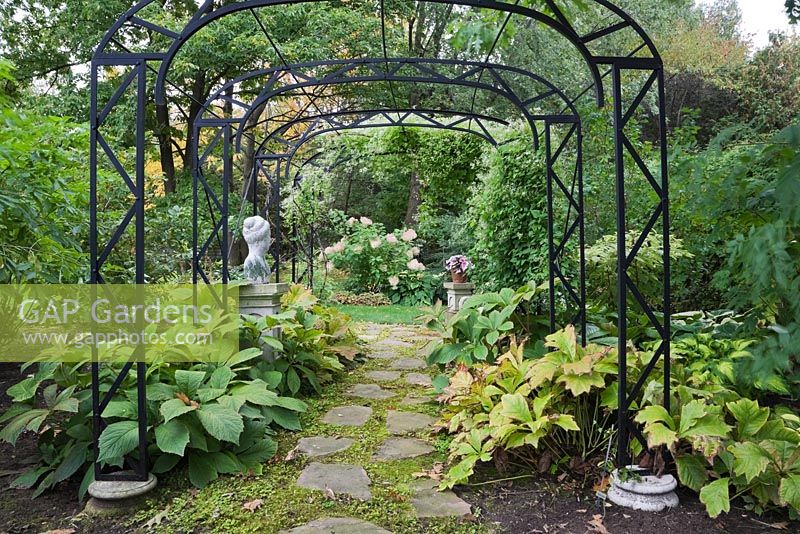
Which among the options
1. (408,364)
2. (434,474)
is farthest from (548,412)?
(408,364)

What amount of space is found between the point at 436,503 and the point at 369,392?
1.99 m

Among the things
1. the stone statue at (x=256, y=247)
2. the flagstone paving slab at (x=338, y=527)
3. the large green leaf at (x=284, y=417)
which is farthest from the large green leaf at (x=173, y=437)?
the stone statue at (x=256, y=247)

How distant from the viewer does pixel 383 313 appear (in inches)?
361

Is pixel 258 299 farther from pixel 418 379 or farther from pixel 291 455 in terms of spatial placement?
pixel 291 455

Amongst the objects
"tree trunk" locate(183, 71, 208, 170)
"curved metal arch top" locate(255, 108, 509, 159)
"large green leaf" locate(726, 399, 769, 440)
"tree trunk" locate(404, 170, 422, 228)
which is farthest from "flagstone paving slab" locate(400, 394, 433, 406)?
"tree trunk" locate(404, 170, 422, 228)

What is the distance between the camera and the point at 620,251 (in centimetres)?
274

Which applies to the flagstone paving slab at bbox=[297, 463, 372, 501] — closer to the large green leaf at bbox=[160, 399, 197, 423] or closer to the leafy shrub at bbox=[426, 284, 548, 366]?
the large green leaf at bbox=[160, 399, 197, 423]

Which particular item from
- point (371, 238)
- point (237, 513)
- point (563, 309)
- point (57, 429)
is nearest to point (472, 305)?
point (563, 309)

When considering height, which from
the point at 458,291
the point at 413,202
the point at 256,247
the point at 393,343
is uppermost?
the point at 413,202

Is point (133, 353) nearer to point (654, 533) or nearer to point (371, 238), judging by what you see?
point (654, 533)

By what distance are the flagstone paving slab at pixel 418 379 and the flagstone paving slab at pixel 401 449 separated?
1289 mm

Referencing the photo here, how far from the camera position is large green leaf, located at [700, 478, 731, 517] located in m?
2.28

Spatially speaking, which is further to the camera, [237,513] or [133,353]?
[133,353]

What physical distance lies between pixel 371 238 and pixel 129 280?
20.5ft
